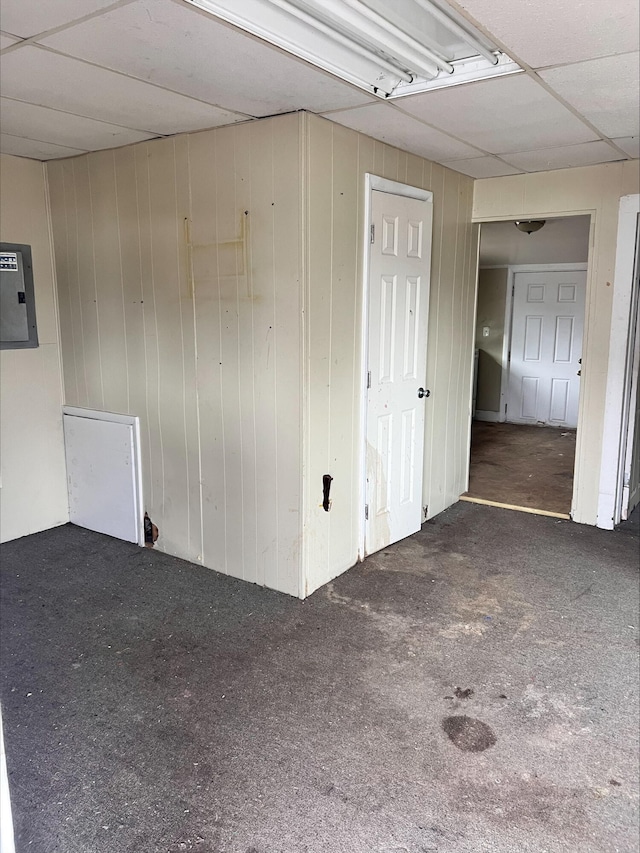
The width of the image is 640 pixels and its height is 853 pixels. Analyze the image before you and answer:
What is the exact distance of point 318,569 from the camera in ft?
10.7

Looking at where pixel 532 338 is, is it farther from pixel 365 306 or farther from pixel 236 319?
pixel 236 319

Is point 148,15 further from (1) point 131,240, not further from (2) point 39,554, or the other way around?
(2) point 39,554

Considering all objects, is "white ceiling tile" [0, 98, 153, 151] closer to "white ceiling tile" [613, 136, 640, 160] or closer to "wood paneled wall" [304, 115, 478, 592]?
"wood paneled wall" [304, 115, 478, 592]

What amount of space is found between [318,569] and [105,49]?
2.43m

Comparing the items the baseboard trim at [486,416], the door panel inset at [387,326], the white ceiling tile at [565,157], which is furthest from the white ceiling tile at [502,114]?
the baseboard trim at [486,416]

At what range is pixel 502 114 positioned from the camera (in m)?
2.80

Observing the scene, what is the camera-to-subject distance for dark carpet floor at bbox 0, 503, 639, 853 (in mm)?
1829

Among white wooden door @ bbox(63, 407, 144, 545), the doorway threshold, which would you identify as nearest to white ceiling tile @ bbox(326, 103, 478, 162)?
white wooden door @ bbox(63, 407, 144, 545)

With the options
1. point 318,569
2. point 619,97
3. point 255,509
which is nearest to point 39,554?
point 255,509

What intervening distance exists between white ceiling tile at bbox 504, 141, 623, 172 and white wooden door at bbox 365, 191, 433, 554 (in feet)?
2.00

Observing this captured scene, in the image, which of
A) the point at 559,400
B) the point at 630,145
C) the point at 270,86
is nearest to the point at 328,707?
the point at 270,86

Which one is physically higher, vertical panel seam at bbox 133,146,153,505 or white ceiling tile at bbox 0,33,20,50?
white ceiling tile at bbox 0,33,20,50

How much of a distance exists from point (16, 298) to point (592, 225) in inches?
144

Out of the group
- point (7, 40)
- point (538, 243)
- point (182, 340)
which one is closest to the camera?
point (7, 40)
